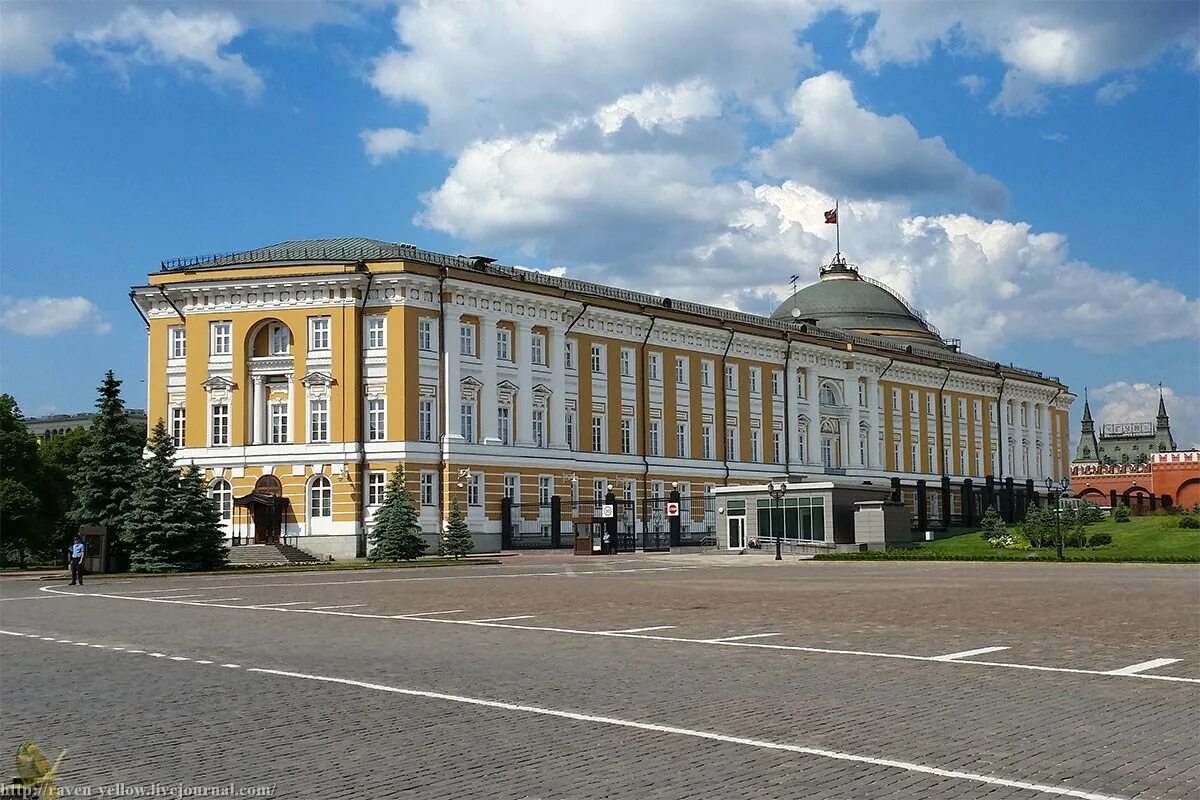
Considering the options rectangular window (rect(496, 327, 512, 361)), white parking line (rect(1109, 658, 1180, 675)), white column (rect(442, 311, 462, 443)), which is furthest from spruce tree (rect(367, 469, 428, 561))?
white parking line (rect(1109, 658, 1180, 675))

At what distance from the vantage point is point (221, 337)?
60688 millimetres

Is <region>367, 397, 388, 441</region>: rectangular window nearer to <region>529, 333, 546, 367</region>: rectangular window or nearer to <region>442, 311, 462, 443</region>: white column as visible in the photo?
<region>442, 311, 462, 443</region>: white column

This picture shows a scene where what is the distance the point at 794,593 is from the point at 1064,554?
24.7m

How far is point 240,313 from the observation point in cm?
6031

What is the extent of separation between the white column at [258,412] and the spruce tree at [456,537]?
11018mm

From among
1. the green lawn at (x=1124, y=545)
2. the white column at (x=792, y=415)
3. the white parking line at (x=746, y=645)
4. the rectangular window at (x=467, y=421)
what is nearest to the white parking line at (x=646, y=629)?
the white parking line at (x=746, y=645)

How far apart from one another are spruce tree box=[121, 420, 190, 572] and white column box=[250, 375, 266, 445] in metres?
13.0

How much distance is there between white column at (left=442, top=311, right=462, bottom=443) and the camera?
60.2m

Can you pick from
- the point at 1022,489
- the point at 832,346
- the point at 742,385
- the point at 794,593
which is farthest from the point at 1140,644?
the point at 1022,489

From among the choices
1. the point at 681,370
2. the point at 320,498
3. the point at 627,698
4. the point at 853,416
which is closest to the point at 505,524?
the point at 320,498

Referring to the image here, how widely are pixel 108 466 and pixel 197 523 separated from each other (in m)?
5.65

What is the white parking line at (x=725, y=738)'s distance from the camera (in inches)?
327

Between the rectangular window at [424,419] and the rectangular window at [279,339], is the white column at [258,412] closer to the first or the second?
the rectangular window at [279,339]

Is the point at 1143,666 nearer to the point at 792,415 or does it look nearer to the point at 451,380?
the point at 451,380
